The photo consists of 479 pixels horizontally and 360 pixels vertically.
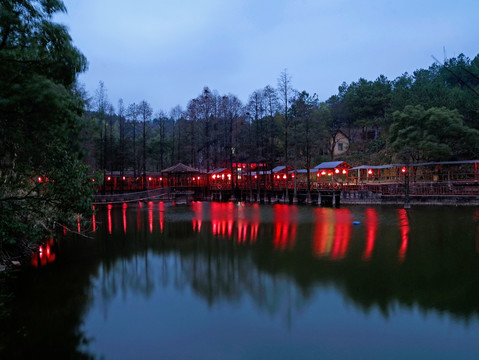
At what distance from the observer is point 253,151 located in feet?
152

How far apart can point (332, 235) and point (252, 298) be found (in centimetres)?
1011

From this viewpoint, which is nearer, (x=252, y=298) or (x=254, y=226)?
(x=252, y=298)

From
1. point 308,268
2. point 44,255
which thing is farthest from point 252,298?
point 44,255

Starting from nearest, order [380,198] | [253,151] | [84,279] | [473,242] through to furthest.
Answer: [84,279] → [473,242] → [380,198] → [253,151]

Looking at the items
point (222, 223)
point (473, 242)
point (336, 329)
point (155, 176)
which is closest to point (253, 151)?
point (155, 176)

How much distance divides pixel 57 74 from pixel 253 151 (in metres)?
40.1

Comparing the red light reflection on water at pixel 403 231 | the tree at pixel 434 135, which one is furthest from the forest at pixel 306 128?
the red light reflection on water at pixel 403 231

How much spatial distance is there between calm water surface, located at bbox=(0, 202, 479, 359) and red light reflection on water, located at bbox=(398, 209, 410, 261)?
174 mm

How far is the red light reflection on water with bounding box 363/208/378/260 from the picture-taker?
14506 millimetres

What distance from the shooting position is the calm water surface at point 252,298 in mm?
7168

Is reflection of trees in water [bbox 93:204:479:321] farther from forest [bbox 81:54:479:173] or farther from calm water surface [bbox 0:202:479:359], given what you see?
forest [bbox 81:54:479:173]

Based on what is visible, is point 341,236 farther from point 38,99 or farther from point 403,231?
point 38,99

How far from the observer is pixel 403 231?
19328 millimetres

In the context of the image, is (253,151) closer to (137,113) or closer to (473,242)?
(137,113)
